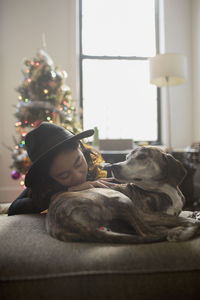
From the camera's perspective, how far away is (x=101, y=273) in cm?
69

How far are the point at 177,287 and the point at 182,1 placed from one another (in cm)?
460

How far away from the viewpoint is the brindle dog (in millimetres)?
780

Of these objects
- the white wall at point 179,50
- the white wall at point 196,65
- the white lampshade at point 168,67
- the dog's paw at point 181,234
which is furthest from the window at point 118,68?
the dog's paw at point 181,234

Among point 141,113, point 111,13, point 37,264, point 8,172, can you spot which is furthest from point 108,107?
point 37,264

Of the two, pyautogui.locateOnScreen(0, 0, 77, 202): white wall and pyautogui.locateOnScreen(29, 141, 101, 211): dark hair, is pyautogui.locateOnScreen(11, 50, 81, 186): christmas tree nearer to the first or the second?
pyautogui.locateOnScreen(0, 0, 77, 202): white wall

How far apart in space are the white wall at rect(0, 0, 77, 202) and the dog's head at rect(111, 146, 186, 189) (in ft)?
11.1

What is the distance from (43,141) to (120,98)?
361cm

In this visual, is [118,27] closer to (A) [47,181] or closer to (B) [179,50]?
(B) [179,50]

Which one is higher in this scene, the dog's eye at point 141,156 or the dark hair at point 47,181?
the dog's eye at point 141,156

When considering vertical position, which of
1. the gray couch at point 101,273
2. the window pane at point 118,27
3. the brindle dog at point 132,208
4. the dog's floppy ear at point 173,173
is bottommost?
the gray couch at point 101,273

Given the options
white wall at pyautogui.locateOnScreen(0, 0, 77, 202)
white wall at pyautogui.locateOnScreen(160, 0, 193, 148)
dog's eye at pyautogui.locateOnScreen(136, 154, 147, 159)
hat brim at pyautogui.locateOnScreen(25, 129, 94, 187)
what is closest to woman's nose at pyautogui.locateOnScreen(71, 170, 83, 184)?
hat brim at pyautogui.locateOnScreen(25, 129, 94, 187)

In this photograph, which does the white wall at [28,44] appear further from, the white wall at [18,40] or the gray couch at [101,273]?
the gray couch at [101,273]

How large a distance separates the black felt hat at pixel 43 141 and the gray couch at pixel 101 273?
0.29 metres

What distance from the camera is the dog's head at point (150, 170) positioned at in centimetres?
90
